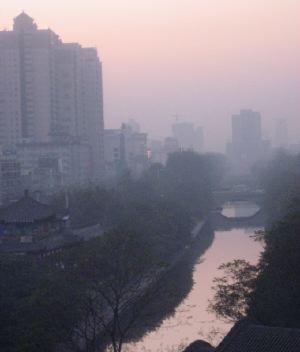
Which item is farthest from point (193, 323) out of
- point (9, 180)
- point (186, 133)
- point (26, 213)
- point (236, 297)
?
point (186, 133)

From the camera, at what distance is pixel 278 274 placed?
11.0 meters

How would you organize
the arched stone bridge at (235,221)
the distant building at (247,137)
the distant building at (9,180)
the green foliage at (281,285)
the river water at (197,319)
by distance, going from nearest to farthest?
the green foliage at (281,285)
the river water at (197,319)
the distant building at (9,180)
the arched stone bridge at (235,221)
the distant building at (247,137)

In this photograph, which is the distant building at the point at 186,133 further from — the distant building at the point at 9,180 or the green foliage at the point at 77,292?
the green foliage at the point at 77,292

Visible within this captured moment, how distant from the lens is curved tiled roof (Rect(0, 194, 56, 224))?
16516mm

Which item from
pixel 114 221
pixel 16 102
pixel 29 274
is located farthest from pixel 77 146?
pixel 29 274

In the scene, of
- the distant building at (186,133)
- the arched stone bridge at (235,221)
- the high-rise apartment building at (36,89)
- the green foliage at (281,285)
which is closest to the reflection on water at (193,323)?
the green foliage at (281,285)

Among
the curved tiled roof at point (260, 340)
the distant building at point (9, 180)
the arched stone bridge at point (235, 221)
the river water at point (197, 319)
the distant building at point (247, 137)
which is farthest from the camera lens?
the distant building at point (247, 137)

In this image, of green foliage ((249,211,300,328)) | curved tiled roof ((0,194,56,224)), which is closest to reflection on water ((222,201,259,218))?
curved tiled roof ((0,194,56,224))

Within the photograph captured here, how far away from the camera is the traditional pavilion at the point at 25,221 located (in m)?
16.4

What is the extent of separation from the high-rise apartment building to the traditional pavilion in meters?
24.4

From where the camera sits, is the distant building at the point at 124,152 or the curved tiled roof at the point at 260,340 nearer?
the curved tiled roof at the point at 260,340

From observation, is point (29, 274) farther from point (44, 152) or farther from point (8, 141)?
point (8, 141)

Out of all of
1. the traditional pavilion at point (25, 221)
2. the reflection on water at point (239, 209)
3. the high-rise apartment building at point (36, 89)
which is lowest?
the reflection on water at point (239, 209)

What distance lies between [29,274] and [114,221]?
36.4ft
